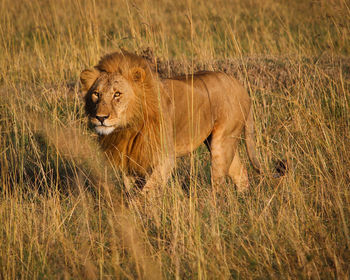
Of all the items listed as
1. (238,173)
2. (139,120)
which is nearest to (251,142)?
(238,173)

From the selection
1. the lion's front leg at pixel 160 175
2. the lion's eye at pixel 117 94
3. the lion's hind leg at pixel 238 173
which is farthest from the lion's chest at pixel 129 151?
the lion's hind leg at pixel 238 173

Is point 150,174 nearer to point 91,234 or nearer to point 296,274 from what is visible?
point 91,234

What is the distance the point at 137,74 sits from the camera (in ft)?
12.5

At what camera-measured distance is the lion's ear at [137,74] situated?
12.4 feet

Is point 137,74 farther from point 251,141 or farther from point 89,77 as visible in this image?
point 251,141

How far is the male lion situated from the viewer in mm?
3701

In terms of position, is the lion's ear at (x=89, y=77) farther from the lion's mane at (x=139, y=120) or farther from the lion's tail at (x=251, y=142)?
the lion's tail at (x=251, y=142)

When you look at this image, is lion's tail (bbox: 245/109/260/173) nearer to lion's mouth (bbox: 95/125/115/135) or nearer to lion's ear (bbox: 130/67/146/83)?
lion's ear (bbox: 130/67/146/83)

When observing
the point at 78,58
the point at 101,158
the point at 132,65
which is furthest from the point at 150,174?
the point at 78,58

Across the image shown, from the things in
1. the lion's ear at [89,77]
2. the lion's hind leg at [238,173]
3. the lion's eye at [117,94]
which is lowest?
the lion's hind leg at [238,173]

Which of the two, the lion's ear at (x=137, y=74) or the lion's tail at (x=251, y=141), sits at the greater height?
the lion's ear at (x=137, y=74)

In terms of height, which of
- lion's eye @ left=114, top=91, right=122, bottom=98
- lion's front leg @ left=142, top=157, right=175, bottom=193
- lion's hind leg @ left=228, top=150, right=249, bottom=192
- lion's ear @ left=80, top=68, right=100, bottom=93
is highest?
lion's ear @ left=80, top=68, right=100, bottom=93

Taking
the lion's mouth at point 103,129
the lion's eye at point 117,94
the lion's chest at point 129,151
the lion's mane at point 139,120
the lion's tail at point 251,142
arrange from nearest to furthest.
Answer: the lion's mouth at point 103,129 < the lion's eye at point 117,94 < the lion's mane at point 139,120 < the lion's chest at point 129,151 < the lion's tail at point 251,142

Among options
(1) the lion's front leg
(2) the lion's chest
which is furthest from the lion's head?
(1) the lion's front leg
